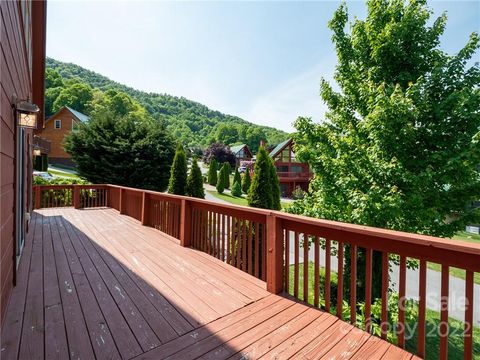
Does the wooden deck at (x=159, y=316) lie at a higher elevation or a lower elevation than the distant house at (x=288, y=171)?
lower

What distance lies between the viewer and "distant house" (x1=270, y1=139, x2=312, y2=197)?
29.6 meters

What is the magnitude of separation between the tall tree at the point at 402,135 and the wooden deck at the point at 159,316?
261cm

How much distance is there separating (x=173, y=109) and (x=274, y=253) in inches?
3102

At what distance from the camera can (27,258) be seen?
3.49m

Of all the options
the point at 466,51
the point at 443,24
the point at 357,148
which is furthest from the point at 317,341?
the point at 443,24

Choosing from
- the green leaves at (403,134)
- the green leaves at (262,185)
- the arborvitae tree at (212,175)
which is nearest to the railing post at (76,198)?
Answer: the green leaves at (262,185)

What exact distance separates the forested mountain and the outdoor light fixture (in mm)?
44561

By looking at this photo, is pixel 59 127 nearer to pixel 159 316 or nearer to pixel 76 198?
pixel 76 198

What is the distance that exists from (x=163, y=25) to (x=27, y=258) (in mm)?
6479

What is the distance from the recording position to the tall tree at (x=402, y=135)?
405 cm

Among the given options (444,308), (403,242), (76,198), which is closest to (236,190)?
(76,198)

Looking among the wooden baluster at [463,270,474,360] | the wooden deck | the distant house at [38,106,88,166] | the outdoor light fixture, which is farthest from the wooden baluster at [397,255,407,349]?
the distant house at [38,106,88,166]

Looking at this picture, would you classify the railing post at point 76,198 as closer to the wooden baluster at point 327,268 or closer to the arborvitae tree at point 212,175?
the wooden baluster at point 327,268

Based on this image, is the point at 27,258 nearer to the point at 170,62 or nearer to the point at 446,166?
the point at 446,166
